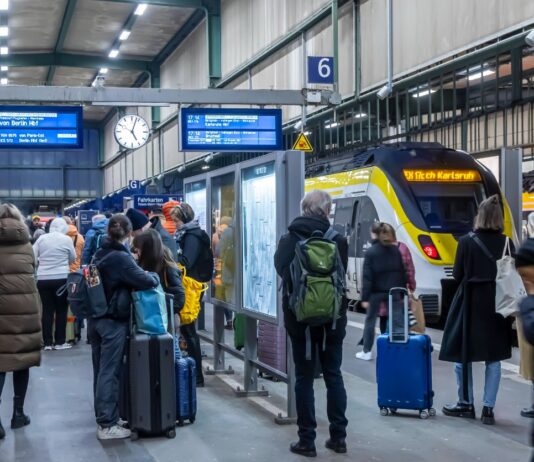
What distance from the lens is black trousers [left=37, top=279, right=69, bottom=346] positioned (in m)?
10.9

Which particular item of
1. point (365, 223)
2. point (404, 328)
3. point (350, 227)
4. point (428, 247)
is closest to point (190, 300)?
point (404, 328)

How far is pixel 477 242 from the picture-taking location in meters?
6.91

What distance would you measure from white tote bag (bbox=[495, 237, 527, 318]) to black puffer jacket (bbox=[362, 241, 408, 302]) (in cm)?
308

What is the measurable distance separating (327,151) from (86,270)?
15.9 m

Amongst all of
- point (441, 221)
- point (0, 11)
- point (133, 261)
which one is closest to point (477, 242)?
point (133, 261)

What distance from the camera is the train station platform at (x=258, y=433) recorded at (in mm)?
5918

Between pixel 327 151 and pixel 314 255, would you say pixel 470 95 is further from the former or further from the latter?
pixel 314 255

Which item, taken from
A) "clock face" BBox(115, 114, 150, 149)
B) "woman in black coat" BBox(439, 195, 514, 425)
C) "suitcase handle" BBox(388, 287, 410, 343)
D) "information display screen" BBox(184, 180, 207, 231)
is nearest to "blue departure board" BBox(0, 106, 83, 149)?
"clock face" BBox(115, 114, 150, 149)

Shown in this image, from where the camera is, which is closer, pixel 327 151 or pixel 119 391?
pixel 119 391

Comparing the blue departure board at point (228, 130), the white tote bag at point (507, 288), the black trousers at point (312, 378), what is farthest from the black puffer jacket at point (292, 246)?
the blue departure board at point (228, 130)

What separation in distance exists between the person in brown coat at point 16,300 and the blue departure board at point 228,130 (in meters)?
9.80

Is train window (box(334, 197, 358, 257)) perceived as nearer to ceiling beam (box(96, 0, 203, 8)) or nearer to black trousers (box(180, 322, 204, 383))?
black trousers (box(180, 322, 204, 383))

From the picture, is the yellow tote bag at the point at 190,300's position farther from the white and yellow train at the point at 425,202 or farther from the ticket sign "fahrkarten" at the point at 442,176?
the ticket sign "fahrkarten" at the point at 442,176

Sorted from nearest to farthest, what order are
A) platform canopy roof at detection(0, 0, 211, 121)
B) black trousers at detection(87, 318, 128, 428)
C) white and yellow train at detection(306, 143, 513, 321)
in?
black trousers at detection(87, 318, 128, 428) → white and yellow train at detection(306, 143, 513, 321) → platform canopy roof at detection(0, 0, 211, 121)
